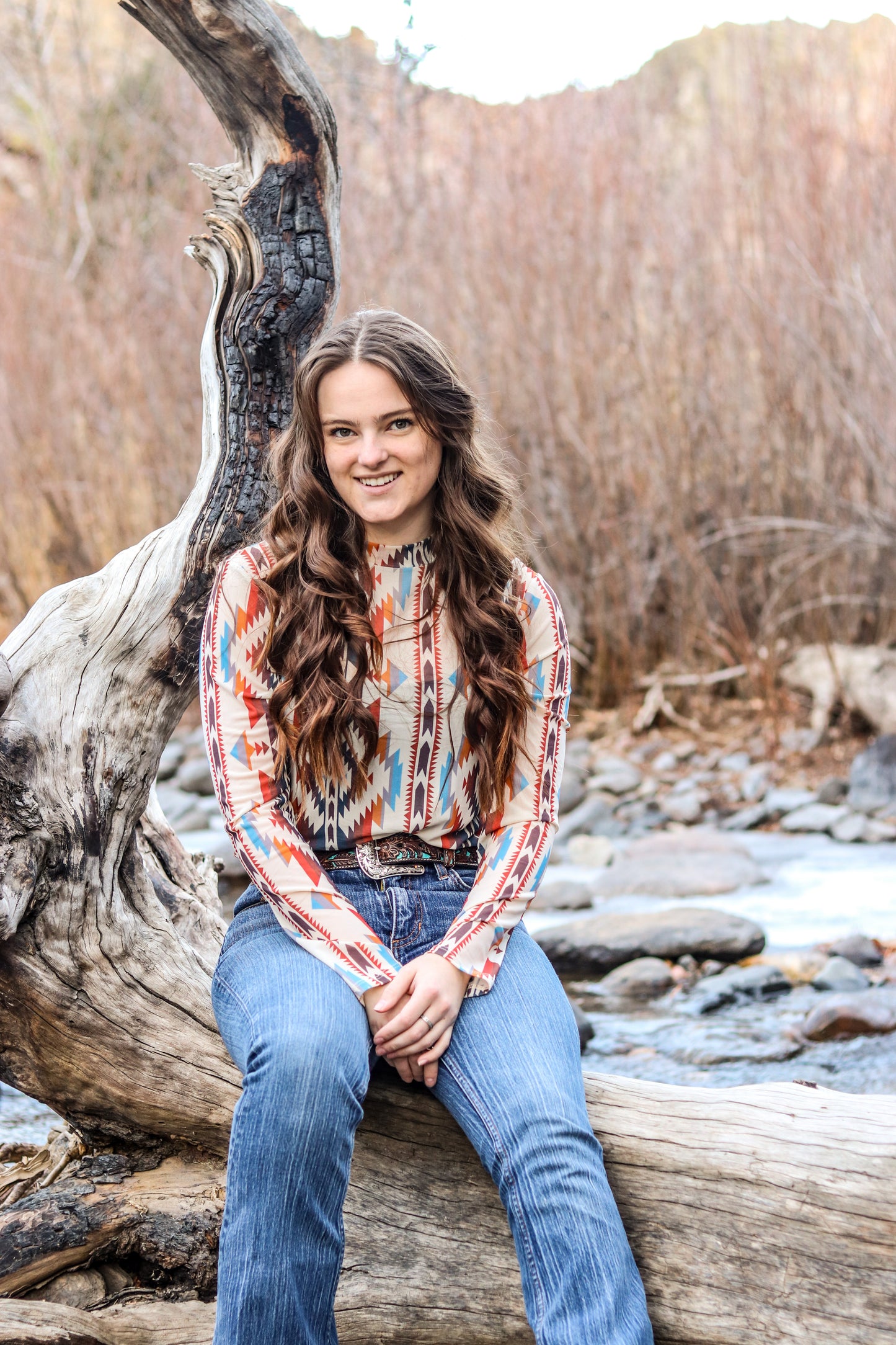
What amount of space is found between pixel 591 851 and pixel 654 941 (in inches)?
50.0

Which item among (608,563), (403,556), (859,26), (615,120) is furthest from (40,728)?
(859,26)

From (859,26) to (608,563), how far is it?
12.9ft

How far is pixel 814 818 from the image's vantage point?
5430mm

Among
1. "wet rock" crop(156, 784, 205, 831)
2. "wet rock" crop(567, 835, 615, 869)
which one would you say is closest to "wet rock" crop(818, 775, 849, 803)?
"wet rock" crop(567, 835, 615, 869)

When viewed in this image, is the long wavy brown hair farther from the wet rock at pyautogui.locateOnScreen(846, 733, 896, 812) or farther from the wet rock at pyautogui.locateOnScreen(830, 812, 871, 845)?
the wet rock at pyautogui.locateOnScreen(846, 733, 896, 812)

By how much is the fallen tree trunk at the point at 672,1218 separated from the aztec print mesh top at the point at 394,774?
28cm

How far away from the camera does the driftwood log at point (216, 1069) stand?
1688 millimetres

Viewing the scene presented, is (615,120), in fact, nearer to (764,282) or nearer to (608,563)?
(764,282)

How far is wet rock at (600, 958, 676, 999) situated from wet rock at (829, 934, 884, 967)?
1.85 ft

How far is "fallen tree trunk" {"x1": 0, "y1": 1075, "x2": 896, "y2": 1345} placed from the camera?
64.1 inches

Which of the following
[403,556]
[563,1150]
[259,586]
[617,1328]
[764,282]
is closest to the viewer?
[617,1328]

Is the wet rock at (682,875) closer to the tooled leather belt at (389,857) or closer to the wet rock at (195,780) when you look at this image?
the wet rock at (195,780)

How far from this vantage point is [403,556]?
2072 millimetres

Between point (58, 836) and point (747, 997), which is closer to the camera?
point (58, 836)
